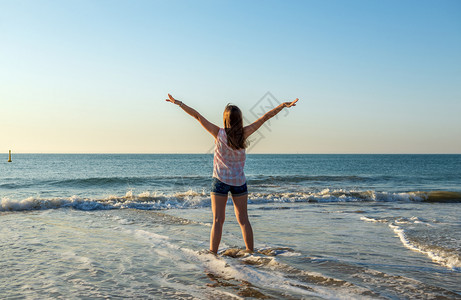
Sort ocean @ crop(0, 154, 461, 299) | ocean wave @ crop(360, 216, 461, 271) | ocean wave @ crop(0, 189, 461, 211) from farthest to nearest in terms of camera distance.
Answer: ocean wave @ crop(0, 189, 461, 211), ocean wave @ crop(360, 216, 461, 271), ocean @ crop(0, 154, 461, 299)

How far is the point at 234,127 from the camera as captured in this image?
4.51m

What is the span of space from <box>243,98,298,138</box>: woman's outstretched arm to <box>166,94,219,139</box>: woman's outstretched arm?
1.30ft

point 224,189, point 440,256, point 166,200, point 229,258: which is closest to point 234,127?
point 224,189

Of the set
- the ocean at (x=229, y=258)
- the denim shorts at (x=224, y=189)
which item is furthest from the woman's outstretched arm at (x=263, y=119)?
the ocean at (x=229, y=258)

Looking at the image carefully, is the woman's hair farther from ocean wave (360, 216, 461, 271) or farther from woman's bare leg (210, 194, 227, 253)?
ocean wave (360, 216, 461, 271)

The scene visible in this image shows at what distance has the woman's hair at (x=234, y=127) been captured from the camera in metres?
4.51

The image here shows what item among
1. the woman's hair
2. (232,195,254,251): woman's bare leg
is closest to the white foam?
(232,195,254,251): woman's bare leg

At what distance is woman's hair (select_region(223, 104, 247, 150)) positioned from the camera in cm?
451

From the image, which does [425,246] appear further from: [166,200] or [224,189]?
[166,200]

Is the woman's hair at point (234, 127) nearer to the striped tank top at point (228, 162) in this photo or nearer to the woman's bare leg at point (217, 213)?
the striped tank top at point (228, 162)

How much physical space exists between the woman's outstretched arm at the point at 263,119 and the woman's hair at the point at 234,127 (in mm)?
87

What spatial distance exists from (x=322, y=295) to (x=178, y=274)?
5.65 feet

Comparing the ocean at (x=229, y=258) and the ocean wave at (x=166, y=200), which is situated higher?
the ocean at (x=229, y=258)

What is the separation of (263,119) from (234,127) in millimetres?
376
